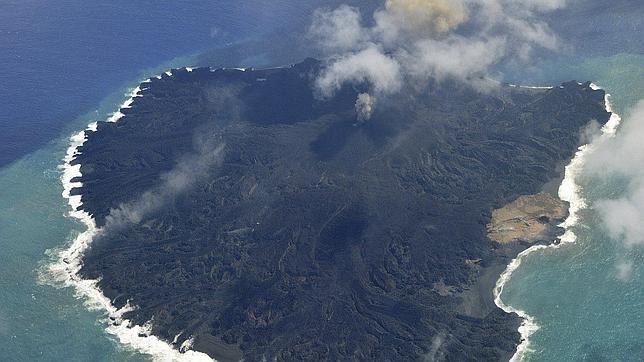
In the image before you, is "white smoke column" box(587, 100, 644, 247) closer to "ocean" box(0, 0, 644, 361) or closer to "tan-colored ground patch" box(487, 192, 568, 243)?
"ocean" box(0, 0, 644, 361)

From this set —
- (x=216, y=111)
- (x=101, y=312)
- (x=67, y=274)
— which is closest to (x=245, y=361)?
(x=101, y=312)

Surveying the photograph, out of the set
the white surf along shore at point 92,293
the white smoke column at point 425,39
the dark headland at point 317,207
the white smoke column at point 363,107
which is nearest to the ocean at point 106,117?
the white surf along shore at point 92,293

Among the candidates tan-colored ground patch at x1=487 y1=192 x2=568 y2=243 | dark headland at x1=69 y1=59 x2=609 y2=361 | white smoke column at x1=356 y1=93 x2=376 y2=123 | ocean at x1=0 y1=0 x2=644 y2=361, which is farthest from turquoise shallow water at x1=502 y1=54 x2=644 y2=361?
white smoke column at x1=356 y1=93 x2=376 y2=123

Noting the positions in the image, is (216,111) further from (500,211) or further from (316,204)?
(500,211)

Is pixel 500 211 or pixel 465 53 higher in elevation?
pixel 465 53

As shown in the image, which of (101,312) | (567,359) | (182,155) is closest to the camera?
(567,359)

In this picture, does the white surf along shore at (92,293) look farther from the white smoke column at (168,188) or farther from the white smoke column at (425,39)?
the white smoke column at (425,39)

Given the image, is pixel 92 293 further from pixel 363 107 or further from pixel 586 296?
pixel 586 296

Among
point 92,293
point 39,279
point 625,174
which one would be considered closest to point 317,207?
point 92,293
